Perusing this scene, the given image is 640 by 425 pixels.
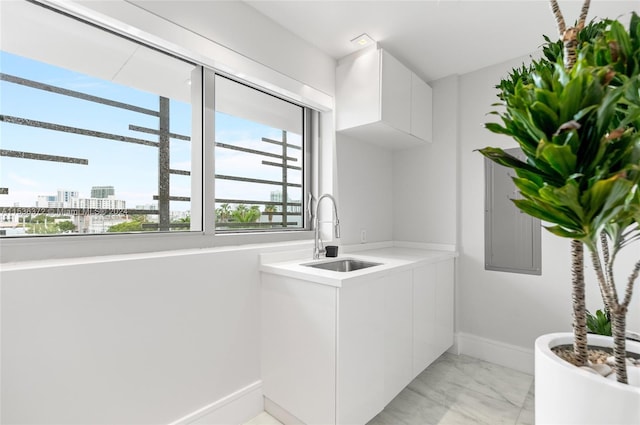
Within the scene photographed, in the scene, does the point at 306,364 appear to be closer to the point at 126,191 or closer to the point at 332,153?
the point at 126,191

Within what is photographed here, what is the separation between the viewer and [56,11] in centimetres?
136

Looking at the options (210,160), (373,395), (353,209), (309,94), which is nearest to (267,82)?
(309,94)

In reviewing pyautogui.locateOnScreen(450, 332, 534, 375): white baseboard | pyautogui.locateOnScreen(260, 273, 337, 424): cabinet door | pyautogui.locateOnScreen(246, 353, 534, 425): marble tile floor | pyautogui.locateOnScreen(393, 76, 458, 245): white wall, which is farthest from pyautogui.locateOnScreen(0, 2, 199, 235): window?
pyautogui.locateOnScreen(450, 332, 534, 375): white baseboard

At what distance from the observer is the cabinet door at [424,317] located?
2.07 m

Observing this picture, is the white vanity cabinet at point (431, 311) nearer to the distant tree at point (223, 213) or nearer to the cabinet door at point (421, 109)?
Result: the cabinet door at point (421, 109)

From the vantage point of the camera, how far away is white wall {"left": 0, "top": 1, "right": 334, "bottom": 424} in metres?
1.13

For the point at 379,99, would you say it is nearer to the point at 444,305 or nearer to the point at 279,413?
the point at 444,305

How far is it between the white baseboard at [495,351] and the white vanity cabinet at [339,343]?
0.85m

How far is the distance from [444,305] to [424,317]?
0.41m

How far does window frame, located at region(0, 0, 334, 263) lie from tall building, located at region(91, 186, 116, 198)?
7.8 inches

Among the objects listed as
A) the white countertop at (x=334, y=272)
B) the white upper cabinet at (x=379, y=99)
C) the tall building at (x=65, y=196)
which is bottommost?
the white countertop at (x=334, y=272)

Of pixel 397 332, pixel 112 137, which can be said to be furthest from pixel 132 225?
pixel 397 332

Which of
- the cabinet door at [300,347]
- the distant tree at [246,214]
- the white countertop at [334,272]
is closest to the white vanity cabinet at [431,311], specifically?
the white countertop at [334,272]

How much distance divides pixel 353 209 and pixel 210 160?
4.21 ft
